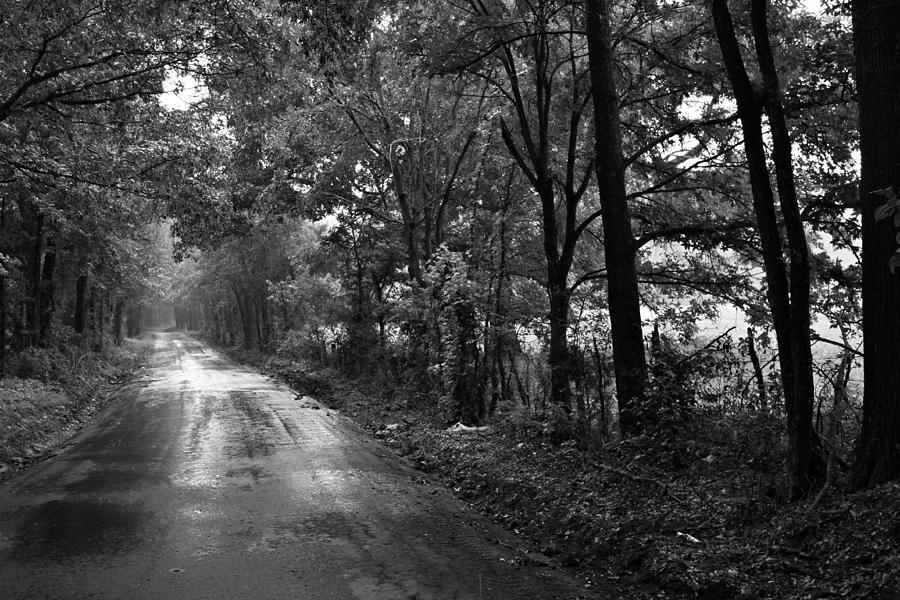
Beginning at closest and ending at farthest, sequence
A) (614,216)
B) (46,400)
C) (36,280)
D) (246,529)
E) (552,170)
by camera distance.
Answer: (246,529), (614,216), (552,170), (46,400), (36,280)

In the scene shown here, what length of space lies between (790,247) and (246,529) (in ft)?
19.2

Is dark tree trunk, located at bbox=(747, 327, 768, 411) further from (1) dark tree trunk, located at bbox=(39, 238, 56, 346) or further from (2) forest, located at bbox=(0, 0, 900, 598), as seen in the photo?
(1) dark tree trunk, located at bbox=(39, 238, 56, 346)

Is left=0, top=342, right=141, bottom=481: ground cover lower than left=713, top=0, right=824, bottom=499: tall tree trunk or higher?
lower

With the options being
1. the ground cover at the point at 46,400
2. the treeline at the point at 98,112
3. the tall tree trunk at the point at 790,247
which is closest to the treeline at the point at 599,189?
the tall tree trunk at the point at 790,247

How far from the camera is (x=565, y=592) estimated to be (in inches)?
195

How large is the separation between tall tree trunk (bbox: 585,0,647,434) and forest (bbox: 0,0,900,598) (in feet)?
0.11

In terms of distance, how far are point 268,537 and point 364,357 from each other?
15767 mm

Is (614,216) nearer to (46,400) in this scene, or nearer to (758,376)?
(758,376)

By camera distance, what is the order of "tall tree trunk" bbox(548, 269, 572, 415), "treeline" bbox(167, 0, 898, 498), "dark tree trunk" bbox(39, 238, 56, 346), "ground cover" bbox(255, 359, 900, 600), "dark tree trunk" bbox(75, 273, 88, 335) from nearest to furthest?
"ground cover" bbox(255, 359, 900, 600) → "treeline" bbox(167, 0, 898, 498) → "tall tree trunk" bbox(548, 269, 572, 415) → "dark tree trunk" bbox(39, 238, 56, 346) → "dark tree trunk" bbox(75, 273, 88, 335)

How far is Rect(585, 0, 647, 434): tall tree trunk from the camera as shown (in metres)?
8.98

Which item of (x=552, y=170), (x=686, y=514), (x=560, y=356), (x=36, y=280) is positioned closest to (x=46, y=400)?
(x=36, y=280)

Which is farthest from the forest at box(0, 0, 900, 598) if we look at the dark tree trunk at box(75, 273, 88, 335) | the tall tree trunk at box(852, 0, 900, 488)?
the dark tree trunk at box(75, 273, 88, 335)

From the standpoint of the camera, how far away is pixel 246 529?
6.32 meters

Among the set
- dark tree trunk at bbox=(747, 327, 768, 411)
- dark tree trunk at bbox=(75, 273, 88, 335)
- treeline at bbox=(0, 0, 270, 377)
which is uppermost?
treeline at bbox=(0, 0, 270, 377)
